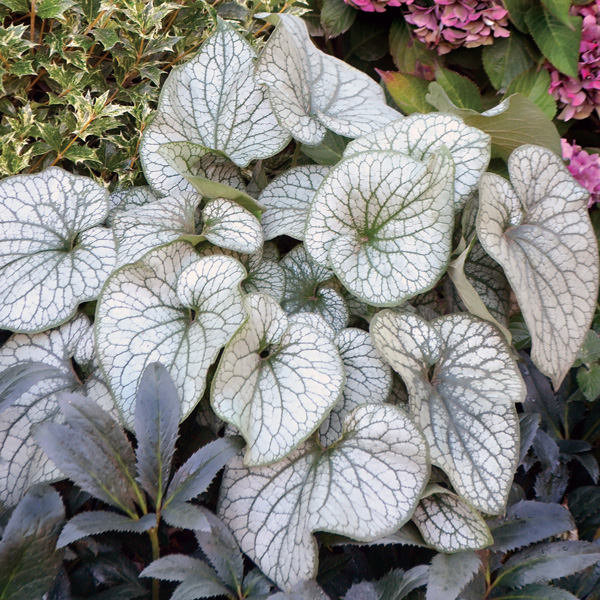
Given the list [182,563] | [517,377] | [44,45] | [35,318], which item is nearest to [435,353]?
[517,377]

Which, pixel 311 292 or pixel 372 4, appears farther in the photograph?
pixel 372 4

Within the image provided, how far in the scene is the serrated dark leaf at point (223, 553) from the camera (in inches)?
30.0

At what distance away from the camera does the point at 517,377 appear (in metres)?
0.88

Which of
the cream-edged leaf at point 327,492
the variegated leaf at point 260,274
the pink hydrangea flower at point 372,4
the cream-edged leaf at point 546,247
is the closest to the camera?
the cream-edged leaf at point 327,492

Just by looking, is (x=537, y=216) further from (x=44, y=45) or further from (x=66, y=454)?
(x=44, y=45)

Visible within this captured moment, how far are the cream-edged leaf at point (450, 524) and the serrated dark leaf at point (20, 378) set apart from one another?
0.61m

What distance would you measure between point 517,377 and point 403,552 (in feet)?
1.11

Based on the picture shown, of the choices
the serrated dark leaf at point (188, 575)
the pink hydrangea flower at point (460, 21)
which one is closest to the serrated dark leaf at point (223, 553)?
the serrated dark leaf at point (188, 575)

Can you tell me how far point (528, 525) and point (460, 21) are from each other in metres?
1.29

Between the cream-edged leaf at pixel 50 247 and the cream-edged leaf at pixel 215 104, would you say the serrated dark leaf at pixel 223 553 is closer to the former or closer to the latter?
the cream-edged leaf at pixel 50 247

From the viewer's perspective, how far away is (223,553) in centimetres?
78

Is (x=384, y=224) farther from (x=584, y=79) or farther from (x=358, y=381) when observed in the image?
(x=584, y=79)

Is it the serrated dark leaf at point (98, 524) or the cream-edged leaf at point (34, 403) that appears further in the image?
the cream-edged leaf at point (34, 403)

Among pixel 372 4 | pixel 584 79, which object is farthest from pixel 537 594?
pixel 372 4
